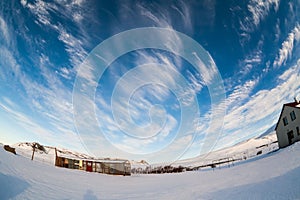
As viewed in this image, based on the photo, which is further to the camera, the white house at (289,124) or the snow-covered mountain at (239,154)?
the snow-covered mountain at (239,154)

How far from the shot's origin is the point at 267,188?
7500mm

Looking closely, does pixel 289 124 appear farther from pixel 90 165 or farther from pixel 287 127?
pixel 90 165

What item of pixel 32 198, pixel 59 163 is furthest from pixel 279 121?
pixel 32 198

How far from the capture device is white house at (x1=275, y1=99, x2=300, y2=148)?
25422mm

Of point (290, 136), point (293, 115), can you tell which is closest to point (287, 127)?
point (290, 136)

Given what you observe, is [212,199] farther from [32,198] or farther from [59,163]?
[59,163]

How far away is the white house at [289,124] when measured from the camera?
83.4 ft

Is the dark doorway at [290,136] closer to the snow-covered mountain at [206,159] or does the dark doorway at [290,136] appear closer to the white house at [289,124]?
the white house at [289,124]

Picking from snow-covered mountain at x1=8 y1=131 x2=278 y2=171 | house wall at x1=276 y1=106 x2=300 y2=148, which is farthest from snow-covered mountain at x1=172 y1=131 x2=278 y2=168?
house wall at x1=276 y1=106 x2=300 y2=148

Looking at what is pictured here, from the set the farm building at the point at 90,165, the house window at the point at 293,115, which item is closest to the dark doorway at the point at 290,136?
the house window at the point at 293,115

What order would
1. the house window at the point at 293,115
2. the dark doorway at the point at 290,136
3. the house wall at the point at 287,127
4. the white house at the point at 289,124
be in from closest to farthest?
the house wall at the point at 287,127
the white house at the point at 289,124
the house window at the point at 293,115
the dark doorway at the point at 290,136

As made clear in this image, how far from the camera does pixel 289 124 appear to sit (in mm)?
27219

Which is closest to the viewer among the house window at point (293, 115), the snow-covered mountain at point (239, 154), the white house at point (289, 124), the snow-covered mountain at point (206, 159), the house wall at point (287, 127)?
the house wall at point (287, 127)

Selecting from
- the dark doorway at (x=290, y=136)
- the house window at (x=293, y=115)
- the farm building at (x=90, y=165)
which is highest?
the house window at (x=293, y=115)
